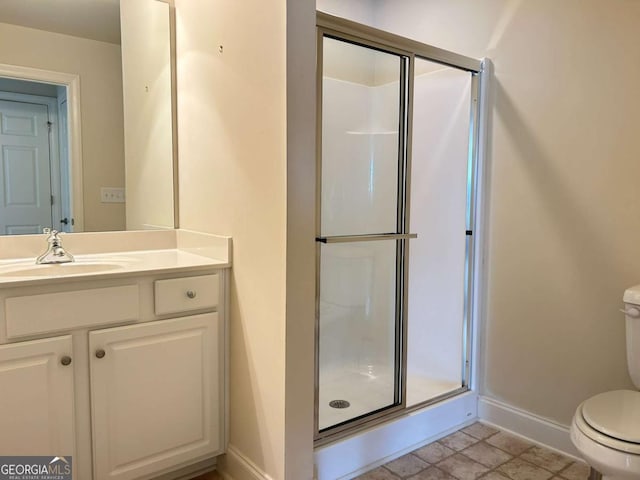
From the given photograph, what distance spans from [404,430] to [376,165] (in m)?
1.29

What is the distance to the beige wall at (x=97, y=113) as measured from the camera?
1.98 m

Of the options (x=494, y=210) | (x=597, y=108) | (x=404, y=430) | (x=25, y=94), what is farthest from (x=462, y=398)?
(x=25, y=94)

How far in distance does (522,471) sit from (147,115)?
7.38 ft

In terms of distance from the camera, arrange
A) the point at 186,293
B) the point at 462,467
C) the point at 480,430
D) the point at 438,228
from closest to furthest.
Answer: the point at 186,293 < the point at 462,467 < the point at 480,430 < the point at 438,228

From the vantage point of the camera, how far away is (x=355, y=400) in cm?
224

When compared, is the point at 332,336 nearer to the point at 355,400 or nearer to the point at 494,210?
the point at 355,400

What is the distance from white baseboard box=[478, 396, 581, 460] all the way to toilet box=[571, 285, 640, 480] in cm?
50

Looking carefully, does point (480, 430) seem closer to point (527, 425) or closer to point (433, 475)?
point (527, 425)

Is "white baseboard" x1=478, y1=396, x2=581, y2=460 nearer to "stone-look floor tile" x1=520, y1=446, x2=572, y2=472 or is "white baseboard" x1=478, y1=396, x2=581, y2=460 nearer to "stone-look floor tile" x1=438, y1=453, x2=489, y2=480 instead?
"stone-look floor tile" x1=520, y1=446, x2=572, y2=472

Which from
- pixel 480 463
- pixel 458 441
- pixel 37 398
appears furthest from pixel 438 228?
pixel 37 398

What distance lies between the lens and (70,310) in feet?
4.99

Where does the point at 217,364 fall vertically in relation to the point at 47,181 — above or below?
below

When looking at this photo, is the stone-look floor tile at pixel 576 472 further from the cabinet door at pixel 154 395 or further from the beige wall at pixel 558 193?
the cabinet door at pixel 154 395

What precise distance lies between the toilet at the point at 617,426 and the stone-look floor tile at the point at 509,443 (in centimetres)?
60
